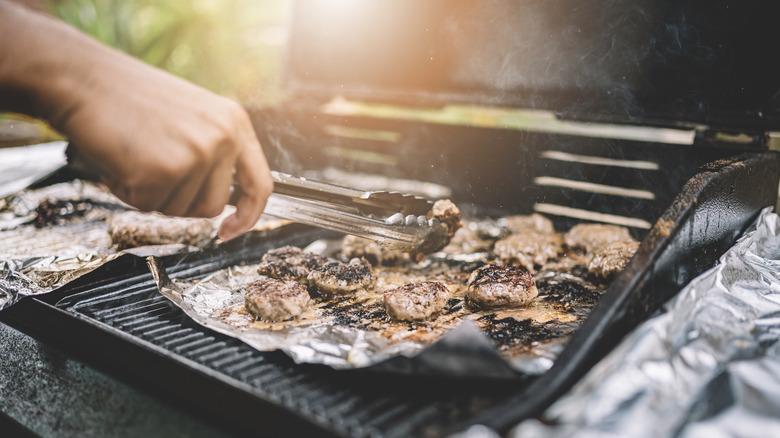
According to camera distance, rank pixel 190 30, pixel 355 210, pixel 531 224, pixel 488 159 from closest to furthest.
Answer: pixel 355 210 → pixel 531 224 → pixel 488 159 → pixel 190 30

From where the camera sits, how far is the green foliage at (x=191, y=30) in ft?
25.3

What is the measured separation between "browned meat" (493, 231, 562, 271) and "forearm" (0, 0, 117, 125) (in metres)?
2.01

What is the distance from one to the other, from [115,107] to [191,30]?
8389 millimetres

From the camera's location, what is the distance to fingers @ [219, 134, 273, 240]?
1567 millimetres

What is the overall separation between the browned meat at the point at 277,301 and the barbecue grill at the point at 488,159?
8.4 inches

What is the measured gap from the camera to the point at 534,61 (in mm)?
3010

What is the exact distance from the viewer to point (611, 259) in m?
2.35

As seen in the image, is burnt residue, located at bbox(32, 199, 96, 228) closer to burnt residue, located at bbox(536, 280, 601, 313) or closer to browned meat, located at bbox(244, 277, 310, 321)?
browned meat, located at bbox(244, 277, 310, 321)

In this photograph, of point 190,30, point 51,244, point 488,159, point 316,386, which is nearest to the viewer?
point 316,386

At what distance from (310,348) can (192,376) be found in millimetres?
351

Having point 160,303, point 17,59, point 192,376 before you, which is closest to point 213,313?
point 160,303

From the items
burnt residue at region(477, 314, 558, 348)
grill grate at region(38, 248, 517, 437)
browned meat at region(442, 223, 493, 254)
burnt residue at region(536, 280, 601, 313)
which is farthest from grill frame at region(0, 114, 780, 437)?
browned meat at region(442, 223, 493, 254)

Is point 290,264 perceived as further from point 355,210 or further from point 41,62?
point 41,62

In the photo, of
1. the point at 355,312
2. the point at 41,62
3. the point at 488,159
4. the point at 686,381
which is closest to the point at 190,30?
the point at 488,159
